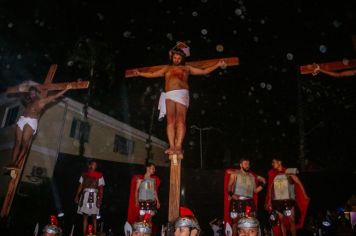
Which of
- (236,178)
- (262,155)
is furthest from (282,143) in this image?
(236,178)

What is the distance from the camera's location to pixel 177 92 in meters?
5.54

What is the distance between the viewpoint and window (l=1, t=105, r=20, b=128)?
52.7 ft

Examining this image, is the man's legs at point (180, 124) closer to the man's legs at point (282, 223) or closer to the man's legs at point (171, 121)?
the man's legs at point (171, 121)

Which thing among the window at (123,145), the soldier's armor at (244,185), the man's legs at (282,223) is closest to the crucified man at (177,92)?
the soldier's armor at (244,185)

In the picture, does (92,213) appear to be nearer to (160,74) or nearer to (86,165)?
(86,165)

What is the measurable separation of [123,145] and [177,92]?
1527 cm

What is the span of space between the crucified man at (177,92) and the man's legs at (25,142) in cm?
356

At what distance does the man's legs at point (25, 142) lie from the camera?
7.59 meters

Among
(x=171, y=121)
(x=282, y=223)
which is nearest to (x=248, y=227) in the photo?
(x=171, y=121)

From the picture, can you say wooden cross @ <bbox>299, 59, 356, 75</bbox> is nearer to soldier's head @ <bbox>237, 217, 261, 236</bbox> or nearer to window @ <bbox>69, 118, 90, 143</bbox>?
soldier's head @ <bbox>237, 217, 261, 236</bbox>

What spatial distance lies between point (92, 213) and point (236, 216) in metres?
3.71

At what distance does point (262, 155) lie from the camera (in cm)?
1684

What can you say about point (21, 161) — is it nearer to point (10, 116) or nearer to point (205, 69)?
point (205, 69)

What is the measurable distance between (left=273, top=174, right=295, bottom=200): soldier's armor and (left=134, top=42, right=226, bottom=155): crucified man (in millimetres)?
3255
